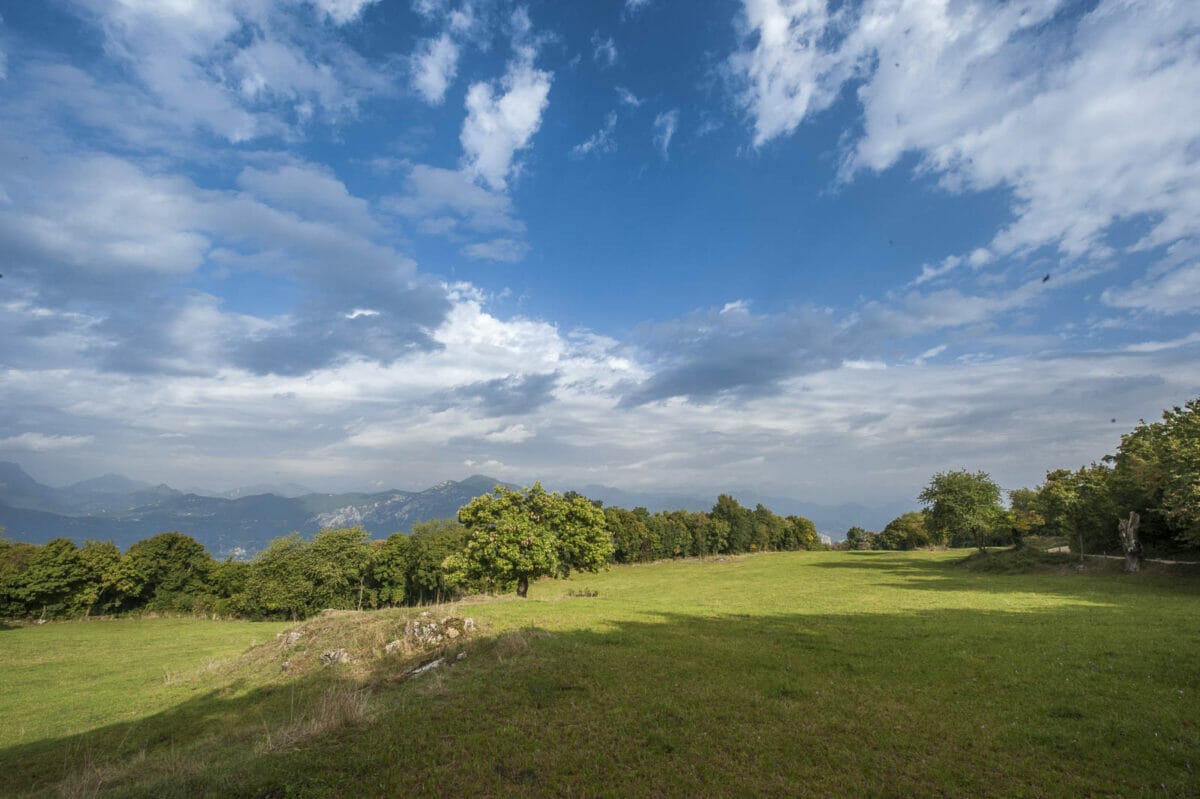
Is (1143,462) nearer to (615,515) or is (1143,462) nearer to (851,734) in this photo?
(851,734)

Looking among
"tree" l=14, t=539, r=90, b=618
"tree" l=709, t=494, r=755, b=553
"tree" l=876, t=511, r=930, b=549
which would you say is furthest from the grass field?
"tree" l=876, t=511, r=930, b=549

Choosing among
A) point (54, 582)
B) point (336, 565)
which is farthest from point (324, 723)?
point (54, 582)

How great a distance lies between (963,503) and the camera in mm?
64312

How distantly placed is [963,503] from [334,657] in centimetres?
7500

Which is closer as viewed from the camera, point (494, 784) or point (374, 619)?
point (494, 784)

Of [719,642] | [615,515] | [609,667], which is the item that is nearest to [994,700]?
[719,642]

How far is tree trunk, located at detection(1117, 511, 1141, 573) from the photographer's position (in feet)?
141

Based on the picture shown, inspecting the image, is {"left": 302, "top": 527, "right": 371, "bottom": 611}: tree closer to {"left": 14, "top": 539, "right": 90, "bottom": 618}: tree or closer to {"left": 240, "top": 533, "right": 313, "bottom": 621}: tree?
{"left": 240, "top": 533, "right": 313, "bottom": 621}: tree

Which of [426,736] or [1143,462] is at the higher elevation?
[1143,462]

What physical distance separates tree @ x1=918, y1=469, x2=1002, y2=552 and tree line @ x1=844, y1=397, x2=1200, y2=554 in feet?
0.35

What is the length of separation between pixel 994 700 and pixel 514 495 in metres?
35.0

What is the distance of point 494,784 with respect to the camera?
32.8 feet

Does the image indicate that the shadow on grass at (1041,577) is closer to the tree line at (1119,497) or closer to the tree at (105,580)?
the tree line at (1119,497)

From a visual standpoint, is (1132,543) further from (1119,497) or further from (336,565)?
(336,565)
